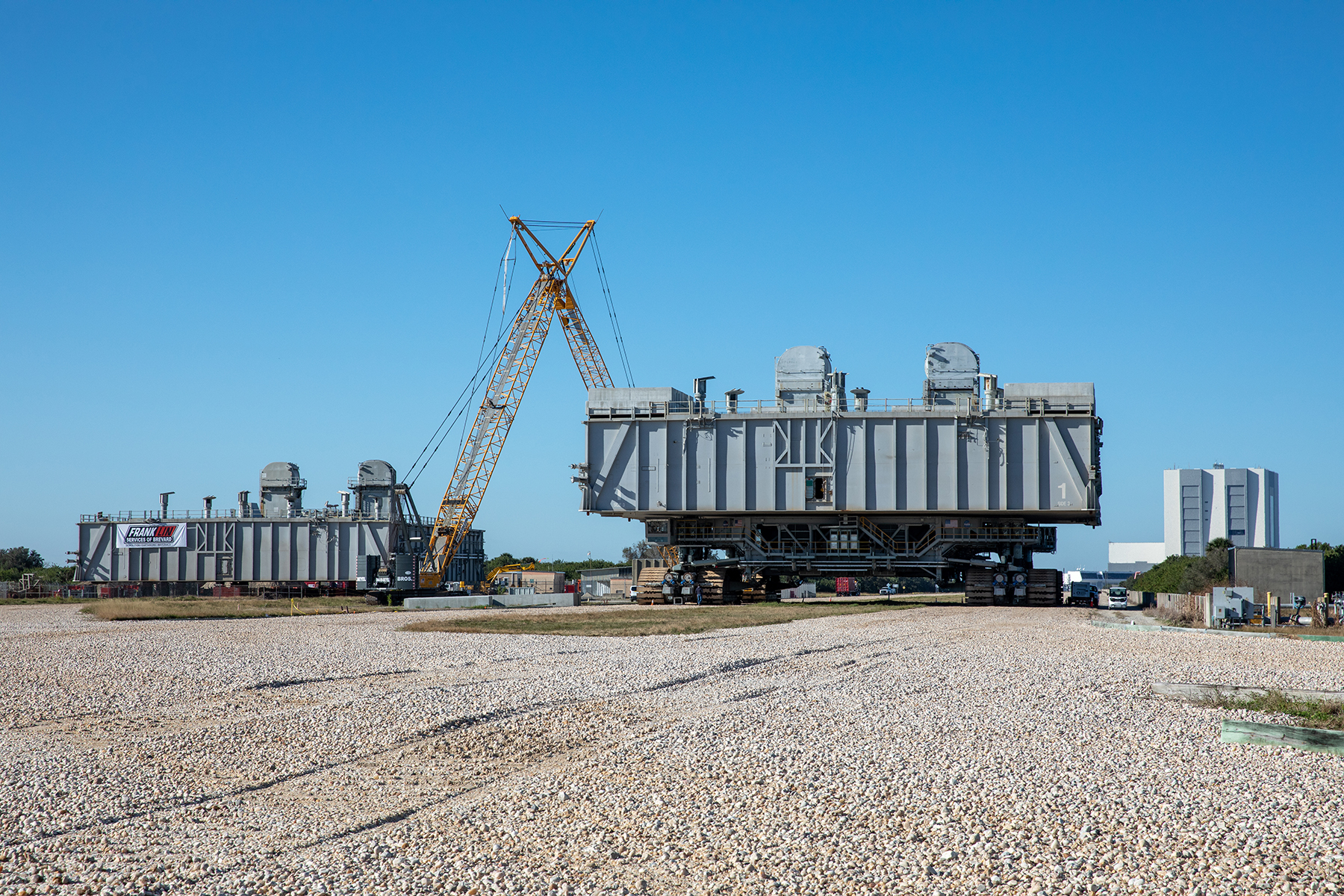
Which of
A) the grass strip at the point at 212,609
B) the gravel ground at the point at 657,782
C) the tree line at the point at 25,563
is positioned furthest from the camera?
the tree line at the point at 25,563

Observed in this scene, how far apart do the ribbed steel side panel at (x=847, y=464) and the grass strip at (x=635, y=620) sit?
6371 mm

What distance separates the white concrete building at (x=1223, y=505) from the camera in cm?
16250

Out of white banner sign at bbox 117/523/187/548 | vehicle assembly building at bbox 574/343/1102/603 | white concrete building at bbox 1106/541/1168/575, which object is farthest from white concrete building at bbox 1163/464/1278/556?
white banner sign at bbox 117/523/187/548

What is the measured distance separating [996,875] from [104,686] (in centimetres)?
1490

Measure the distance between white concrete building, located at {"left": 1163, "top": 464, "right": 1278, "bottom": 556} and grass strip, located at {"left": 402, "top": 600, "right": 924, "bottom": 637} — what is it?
14002 centimetres

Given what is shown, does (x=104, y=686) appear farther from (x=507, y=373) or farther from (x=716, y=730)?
(x=507, y=373)

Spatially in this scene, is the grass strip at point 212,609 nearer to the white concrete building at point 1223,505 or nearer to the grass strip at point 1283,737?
the grass strip at point 1283,737

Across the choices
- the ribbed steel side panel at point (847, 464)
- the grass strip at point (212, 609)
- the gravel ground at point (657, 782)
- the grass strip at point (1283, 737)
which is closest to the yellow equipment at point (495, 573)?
the grass strip at point (212, 609)

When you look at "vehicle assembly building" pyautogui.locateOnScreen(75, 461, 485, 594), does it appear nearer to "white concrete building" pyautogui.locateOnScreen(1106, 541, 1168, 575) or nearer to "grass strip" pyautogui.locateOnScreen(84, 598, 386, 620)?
"grass strip" pyautogui.locateOnScreen(84, 598, 386, 620)

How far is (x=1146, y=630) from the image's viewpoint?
28250 mm

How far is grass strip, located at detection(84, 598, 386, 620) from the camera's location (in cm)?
3938

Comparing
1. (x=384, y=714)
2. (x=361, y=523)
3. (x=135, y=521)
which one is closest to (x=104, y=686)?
(x=384, y=714)

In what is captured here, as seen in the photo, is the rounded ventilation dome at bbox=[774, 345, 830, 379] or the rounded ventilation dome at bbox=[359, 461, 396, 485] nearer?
the rounded ventilation dome at bbox=[774, 345, 830, 379]

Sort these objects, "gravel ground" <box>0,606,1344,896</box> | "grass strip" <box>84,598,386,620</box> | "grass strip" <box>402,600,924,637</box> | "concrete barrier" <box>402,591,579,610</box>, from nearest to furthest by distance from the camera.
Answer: "gravel ground" <box>0,606,1344,896</box> < "grass strip" <box>402,600,924,637</box> < "grass strip" <box>84,598,386,620</box> < "concrete barrier" <box>402,591,579,610</box>
